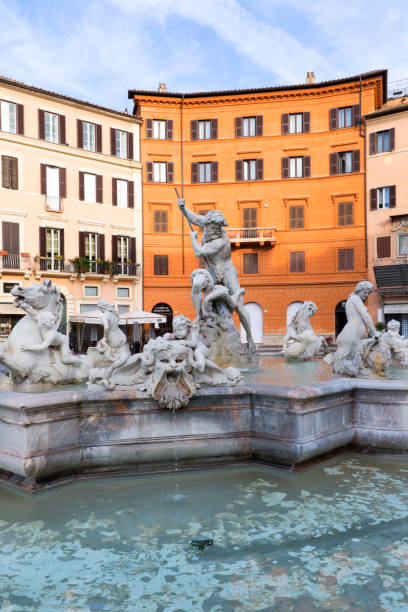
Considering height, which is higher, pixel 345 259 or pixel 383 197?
pixel 383 197

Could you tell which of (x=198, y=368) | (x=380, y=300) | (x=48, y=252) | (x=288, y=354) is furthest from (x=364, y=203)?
(x=198, y=368)

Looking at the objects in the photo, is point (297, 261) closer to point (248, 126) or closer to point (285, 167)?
point (285, 167)

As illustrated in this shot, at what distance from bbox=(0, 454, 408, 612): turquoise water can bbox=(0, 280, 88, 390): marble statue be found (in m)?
1.20

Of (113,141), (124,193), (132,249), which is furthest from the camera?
(124,193)

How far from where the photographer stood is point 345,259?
2841cm

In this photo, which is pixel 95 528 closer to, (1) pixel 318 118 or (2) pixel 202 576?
(2) pixel 202 576

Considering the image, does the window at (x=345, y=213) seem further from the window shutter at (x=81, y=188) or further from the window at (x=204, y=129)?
the window shutter at (x=81, y=188)

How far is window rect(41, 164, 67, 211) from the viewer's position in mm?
26688

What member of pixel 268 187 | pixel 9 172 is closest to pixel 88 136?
pixel 9 172

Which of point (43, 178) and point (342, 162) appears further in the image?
point (342, 162)

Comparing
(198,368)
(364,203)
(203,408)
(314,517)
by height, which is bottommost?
(314,517)

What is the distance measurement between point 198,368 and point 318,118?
2834 cm

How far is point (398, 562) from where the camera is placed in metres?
2.85

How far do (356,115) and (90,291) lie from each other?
19.3 m
